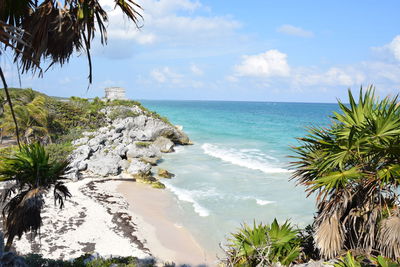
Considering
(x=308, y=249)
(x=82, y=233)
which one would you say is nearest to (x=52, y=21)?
(x=308, y=249)

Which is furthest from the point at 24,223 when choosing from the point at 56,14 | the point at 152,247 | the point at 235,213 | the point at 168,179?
the point at 168,179

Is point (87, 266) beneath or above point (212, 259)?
above

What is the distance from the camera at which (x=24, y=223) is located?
6016 millimetres

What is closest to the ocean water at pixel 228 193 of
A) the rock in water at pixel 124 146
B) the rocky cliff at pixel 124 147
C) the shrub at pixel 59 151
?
the rocky cliff at pixel 124 147

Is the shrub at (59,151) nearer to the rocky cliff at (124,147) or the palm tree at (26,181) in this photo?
the rocky cliff at (124,147)

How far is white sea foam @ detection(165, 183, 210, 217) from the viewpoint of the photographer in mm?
15773

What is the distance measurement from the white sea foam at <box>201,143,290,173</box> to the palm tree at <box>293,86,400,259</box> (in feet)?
65.3

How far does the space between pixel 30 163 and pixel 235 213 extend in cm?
1164

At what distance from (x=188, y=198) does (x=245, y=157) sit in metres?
15.0

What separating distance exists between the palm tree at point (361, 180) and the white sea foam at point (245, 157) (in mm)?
19916

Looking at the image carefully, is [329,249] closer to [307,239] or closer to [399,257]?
[399,257]

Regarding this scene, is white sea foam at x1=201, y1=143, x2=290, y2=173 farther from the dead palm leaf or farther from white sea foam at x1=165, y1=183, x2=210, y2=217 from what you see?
the dead palm leaf

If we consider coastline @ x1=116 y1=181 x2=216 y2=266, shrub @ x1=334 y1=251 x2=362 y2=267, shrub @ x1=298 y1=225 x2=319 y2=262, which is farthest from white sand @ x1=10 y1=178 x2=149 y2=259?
shrub @ x1=334 y1=251 x2=362 y2=267

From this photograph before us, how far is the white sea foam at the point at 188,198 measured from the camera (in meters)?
15.8
